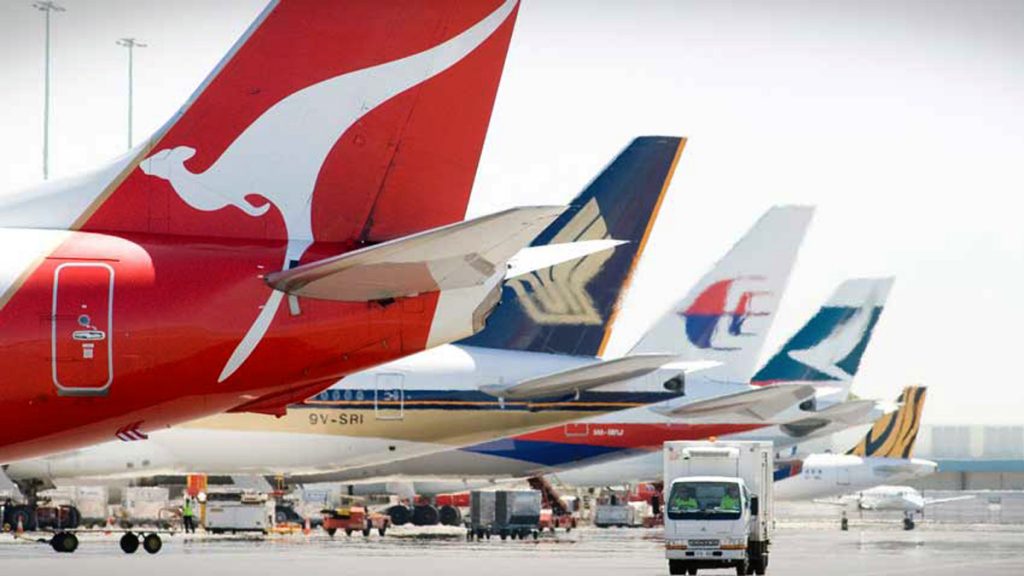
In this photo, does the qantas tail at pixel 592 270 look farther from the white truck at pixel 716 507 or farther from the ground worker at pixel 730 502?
the ground worker at pixel 730 502

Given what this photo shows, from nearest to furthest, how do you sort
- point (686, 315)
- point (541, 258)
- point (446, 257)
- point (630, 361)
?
point (446, 257)
point (541, 258)
point (630, 361)
point (686, 315)

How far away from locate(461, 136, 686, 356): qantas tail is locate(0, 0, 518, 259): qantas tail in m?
23.5

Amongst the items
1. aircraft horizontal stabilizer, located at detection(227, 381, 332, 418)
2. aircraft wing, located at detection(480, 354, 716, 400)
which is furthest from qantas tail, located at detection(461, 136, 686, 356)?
aircraft horizontal stabilizer, located at detection(227, 381, 332, 418)

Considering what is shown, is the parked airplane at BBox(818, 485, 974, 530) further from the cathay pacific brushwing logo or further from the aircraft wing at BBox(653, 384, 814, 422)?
the aircraft wing at BBox(653, 384, 814, 422)

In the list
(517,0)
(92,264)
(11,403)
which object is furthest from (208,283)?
(517,0)

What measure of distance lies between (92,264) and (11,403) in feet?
4.82

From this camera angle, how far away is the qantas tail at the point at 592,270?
40.0 metres

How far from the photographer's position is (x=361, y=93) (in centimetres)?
1631

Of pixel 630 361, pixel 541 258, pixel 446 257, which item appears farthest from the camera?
pixel 630 361

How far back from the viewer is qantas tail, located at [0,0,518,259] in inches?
638

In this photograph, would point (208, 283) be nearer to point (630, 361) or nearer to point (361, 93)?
point (361, 93)

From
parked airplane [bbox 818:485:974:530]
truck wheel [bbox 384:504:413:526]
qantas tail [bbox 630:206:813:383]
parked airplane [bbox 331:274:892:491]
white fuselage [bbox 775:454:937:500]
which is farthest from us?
parked airplane [bbox 818:485:974:530]

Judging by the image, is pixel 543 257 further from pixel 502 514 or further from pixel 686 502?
pixel 502 514

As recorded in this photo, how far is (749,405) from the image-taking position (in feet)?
154
